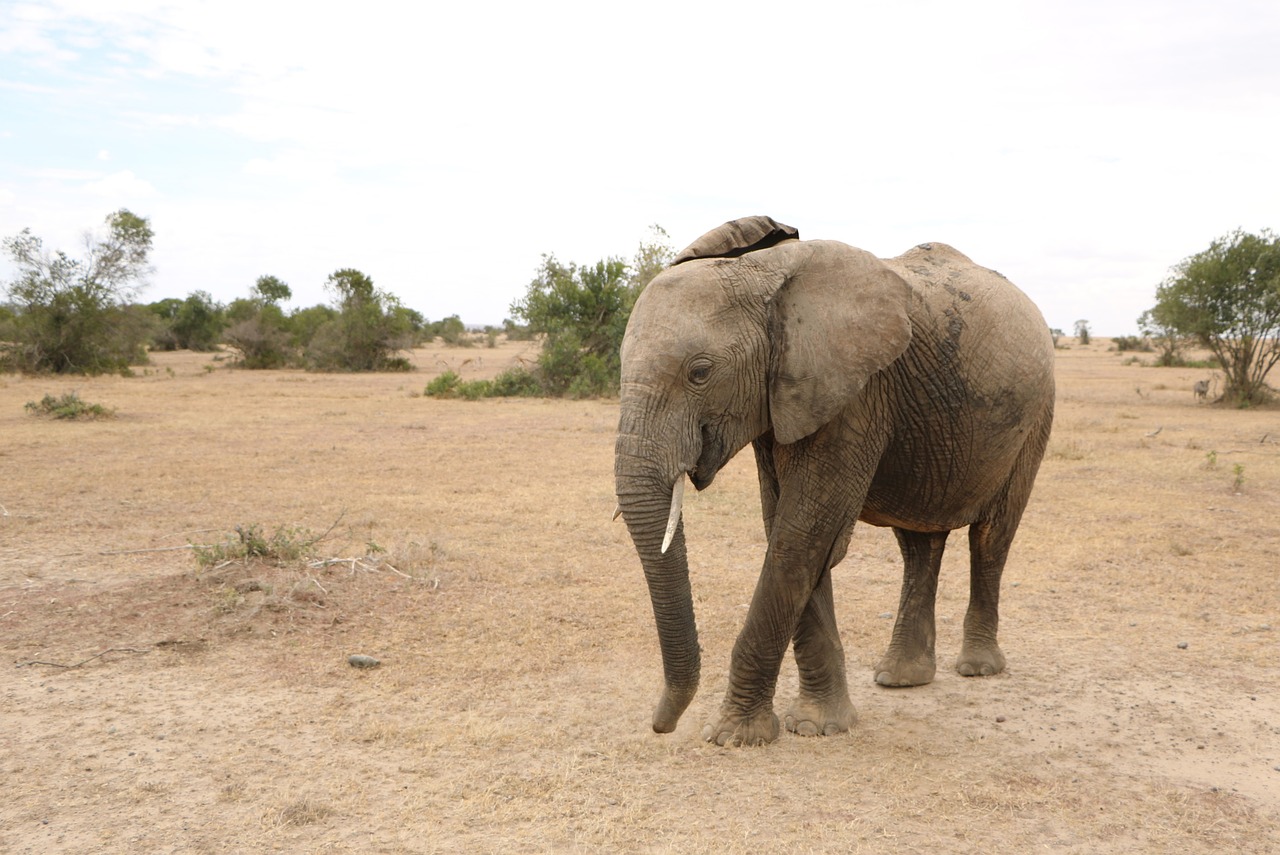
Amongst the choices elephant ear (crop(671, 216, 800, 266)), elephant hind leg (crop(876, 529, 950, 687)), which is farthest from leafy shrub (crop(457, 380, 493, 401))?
elephant ear (crop(671, 216, 800, 266))

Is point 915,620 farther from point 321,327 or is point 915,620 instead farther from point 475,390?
point 321,327

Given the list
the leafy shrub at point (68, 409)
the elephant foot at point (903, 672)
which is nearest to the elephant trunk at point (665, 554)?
the elephant foot at point (903, 672)

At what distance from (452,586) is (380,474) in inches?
212

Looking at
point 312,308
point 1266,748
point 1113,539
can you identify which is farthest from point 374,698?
point 312,308

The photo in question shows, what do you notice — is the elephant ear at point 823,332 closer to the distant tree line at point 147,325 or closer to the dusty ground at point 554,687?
the dusty ground at point 554,687

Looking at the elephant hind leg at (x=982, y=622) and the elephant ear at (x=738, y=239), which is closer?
the elephant ear at (x=738, y=239)

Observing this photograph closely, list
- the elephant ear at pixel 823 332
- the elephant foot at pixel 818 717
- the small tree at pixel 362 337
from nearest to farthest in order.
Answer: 1. the elephant ear at pixel 823 332
2. the elephant foot at pixel 818 717
3. the small tree at pixel 362 337

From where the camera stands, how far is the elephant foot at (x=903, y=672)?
554 centimetres

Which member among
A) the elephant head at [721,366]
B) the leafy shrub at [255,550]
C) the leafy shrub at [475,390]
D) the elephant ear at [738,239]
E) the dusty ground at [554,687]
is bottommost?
the dusty ground at [554,687]

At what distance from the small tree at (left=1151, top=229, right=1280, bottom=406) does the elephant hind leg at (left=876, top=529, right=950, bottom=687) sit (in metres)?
20.6

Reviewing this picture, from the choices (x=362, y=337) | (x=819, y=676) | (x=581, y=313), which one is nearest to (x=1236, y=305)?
(x=581, y=313)

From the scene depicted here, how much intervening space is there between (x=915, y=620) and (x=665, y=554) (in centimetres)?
225

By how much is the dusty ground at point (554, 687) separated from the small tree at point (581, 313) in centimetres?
1388

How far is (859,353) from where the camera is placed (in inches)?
160
